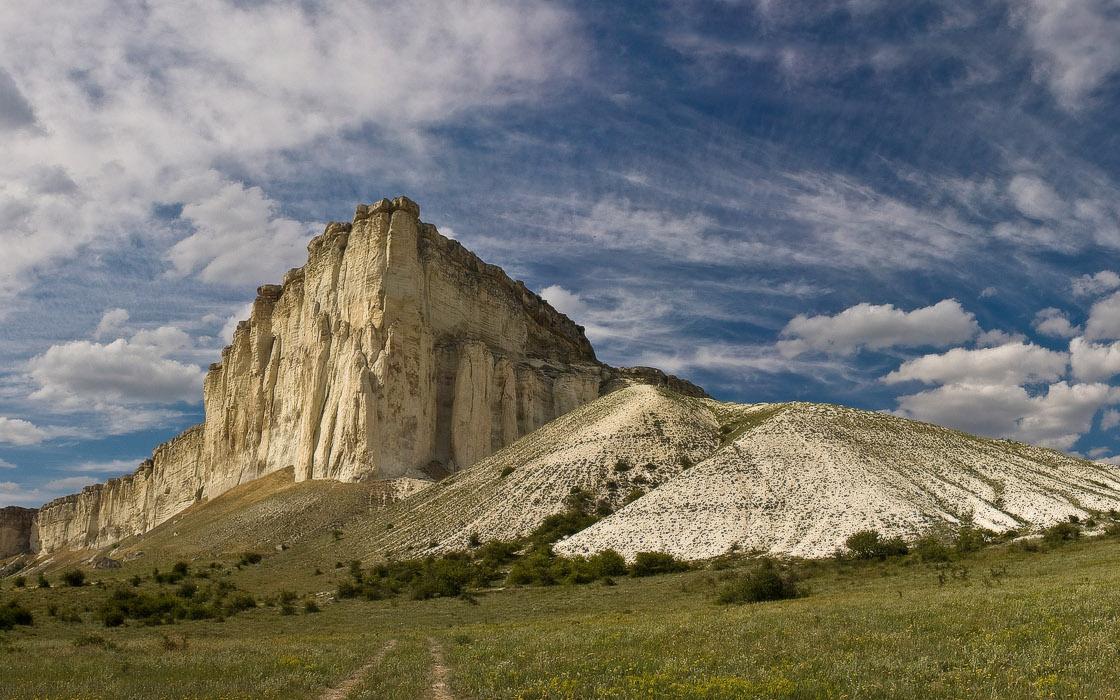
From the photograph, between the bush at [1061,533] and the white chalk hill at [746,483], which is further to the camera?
the white chalk hill at [746,483]

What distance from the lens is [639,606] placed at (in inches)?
1049

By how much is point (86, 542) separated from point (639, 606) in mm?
137046

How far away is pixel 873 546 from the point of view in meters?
34.8

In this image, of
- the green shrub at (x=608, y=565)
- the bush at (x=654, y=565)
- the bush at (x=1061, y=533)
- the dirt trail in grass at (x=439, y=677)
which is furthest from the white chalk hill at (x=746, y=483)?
the dirt trail in grass at (x=439, y=677)

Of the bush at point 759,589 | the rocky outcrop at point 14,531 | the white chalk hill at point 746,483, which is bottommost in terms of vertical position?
the bush at point 759,589

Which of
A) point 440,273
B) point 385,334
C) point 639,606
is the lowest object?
point 639,606

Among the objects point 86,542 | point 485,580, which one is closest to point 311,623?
point 485,580

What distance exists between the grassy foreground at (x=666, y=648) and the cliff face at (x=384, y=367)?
44.2 metres

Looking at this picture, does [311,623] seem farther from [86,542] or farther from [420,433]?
[86,542]

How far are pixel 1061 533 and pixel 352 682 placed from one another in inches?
1345

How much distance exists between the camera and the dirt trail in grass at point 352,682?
1241 cm

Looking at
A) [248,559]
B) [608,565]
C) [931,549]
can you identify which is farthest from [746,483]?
[248,559]

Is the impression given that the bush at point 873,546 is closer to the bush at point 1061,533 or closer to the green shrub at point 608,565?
the bush at point 1061,533

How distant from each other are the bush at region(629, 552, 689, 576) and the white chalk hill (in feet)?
5.11
